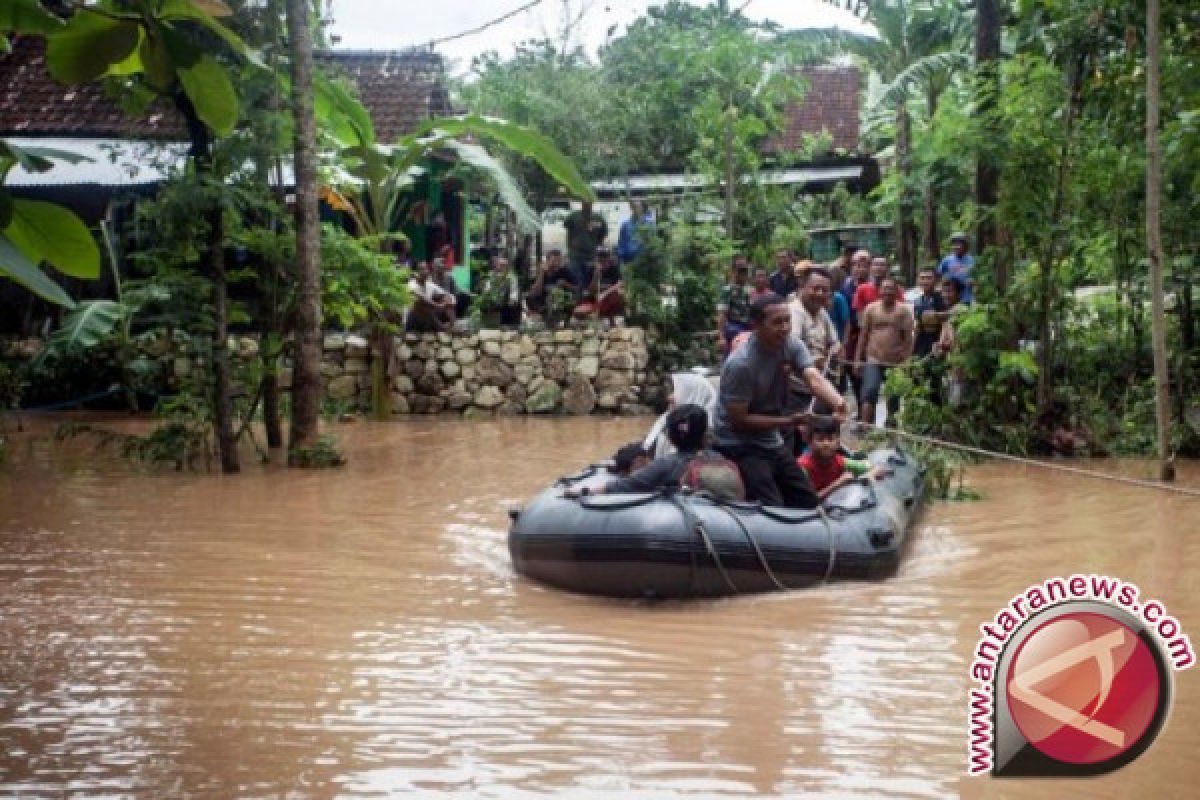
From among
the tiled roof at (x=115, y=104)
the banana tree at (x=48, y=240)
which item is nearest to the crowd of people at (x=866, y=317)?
the tiled roof at (x=115, y=104)

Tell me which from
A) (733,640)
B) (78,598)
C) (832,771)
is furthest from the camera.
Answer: (78,598)

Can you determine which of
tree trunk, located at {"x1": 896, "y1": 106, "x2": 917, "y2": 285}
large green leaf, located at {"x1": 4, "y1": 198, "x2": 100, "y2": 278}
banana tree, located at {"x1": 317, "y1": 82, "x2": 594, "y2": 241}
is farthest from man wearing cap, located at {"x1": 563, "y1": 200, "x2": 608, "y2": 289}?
large green leaf, located at {"x1": 4, "y1": 198, "x2": 100, "y2": 278}

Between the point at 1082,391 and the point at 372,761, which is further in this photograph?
the point at 1082,391

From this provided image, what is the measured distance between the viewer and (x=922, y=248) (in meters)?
24.9

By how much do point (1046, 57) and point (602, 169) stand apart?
35.6 ft

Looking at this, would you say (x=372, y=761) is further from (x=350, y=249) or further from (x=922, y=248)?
(x=922, y=248)

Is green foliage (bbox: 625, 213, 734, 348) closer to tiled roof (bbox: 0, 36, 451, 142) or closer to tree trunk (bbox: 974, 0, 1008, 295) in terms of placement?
tiled roof (bbox: 0, 36, 451, 142)

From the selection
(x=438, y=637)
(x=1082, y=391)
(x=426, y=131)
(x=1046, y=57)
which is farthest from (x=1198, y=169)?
(x=426, y=131)

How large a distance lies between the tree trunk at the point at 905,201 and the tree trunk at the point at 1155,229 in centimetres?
1344

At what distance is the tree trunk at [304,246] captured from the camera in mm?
13000

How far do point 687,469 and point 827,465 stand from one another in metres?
1.55

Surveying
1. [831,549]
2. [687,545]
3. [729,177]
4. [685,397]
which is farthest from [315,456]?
[729,177]

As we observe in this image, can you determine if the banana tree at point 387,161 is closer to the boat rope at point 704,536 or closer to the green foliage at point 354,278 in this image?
the green foliage at point 354,278

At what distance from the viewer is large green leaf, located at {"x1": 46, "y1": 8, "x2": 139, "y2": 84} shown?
2.41 m
